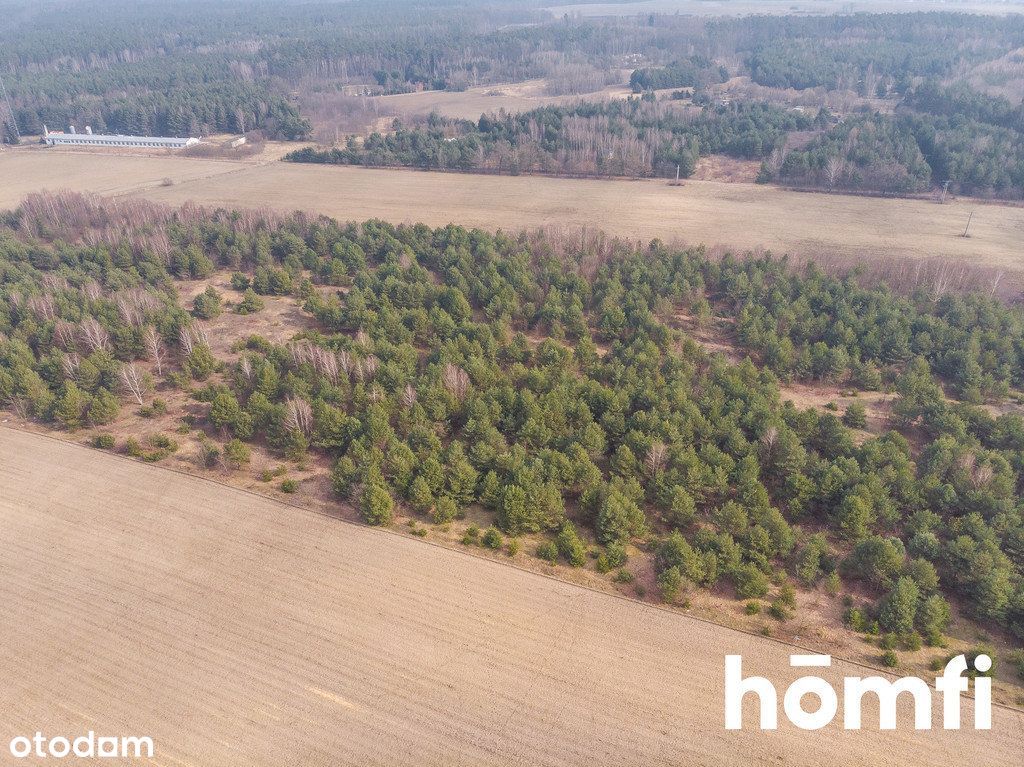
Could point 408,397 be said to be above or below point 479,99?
below

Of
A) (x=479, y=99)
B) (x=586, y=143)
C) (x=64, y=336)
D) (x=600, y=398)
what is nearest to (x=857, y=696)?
(x=600, y=398)

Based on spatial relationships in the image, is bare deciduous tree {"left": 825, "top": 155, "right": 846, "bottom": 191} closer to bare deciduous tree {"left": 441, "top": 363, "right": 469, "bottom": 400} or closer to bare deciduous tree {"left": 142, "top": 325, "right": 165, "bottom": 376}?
bare deciduous tree {"left": 441, "top": 363, "right": 469, "bottom": 400}

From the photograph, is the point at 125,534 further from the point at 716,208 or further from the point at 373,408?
the point at 716,208

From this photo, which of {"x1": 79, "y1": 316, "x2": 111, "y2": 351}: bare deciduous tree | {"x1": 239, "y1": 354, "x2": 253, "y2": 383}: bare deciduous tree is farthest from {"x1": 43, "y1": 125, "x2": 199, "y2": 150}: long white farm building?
{"x1": 239, "y1": 354, "x2": 253, "y2": 383}: bare deciduous tree

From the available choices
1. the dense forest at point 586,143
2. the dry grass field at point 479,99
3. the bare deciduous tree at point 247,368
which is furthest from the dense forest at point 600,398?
the dry grass field at point 479,99

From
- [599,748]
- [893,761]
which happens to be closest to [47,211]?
[599,748]

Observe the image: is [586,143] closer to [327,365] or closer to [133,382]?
[327,365]

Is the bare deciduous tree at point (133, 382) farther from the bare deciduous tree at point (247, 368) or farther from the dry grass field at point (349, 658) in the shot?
the dry grass field at point (349, 658)
